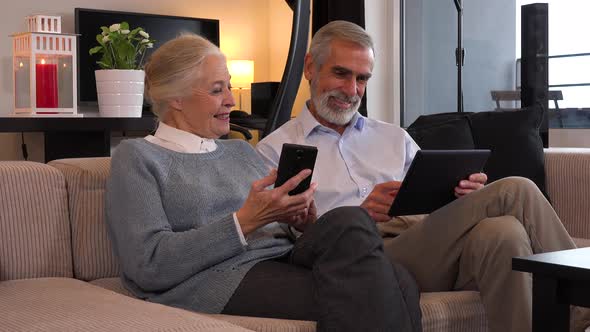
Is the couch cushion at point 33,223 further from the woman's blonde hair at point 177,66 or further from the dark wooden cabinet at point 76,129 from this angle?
the dark wooden cabinet at point 76,129

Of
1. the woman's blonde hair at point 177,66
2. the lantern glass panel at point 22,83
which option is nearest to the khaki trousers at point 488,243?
the woman's blonde hair at point 177,66

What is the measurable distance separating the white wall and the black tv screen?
0.49ft

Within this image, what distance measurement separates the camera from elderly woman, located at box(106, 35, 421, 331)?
5.56 feet

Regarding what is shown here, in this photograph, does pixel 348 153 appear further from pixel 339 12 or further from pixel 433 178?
pixel 339 12

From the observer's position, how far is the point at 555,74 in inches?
212

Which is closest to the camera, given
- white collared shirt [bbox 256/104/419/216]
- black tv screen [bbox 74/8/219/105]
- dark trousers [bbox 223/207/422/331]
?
dark trousers [bbox 223/207/422/331]

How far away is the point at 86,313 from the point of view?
148 centimetres

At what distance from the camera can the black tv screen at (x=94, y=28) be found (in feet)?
20.6

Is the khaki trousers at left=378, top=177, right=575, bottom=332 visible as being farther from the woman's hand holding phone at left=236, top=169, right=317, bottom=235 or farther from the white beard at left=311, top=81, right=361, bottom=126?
the white beard at left=311, top=81, right=361, bottom=126

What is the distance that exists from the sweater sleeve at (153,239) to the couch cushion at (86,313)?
0.10 m

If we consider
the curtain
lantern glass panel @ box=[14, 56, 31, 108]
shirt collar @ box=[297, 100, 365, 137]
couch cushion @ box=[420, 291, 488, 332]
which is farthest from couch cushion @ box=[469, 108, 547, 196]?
the curtain

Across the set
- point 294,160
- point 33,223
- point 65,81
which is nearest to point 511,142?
point 294,160

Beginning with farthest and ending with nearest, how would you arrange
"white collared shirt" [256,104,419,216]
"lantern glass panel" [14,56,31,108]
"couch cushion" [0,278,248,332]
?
"lantern glass panel" [14,56,31,108] → "white collared shirt" [256,104,419,216] → "couch cushion" [0,278,248,332]

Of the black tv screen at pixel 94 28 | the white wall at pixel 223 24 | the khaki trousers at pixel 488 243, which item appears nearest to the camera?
the khaki trousers at pixel 488 243
